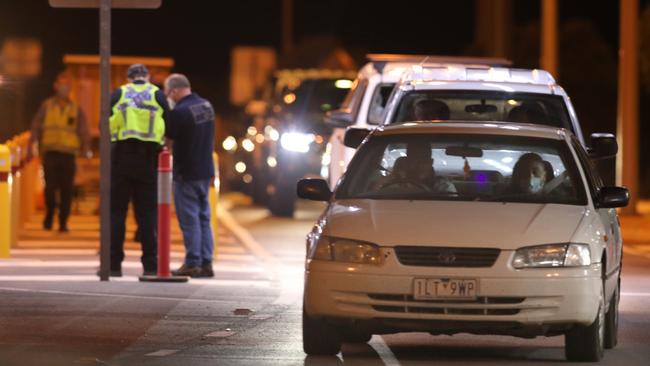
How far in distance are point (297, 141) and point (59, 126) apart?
5270 millimetres

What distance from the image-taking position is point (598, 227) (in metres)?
11.0

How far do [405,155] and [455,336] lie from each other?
1284mm

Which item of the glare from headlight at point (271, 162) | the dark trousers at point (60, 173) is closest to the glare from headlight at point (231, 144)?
the glare from headlight at point (271, 162)

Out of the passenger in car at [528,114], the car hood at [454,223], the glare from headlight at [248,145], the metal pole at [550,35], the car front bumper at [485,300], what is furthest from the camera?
the glare from headlight at [248,145]

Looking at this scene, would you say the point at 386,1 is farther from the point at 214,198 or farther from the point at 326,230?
the point at 326,230

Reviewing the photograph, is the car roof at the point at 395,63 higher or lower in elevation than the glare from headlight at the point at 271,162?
higher

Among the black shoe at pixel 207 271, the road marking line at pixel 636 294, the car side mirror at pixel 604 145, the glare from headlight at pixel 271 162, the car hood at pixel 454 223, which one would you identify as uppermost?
the car side mirror at pixel 604 145

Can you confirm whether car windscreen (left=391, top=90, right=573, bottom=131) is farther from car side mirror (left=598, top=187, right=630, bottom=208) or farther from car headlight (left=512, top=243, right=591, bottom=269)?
car headlight (left=512, top=243, right=591, bottom=269)

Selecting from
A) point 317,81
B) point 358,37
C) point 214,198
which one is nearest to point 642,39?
point 317,81

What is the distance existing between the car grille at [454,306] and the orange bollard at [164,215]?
515 cm

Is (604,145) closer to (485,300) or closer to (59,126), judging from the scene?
(485,300)

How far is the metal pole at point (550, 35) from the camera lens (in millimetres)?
29531

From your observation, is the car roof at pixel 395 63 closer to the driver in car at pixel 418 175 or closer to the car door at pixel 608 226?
the car door at pixel 608 226

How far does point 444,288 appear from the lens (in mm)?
10469
